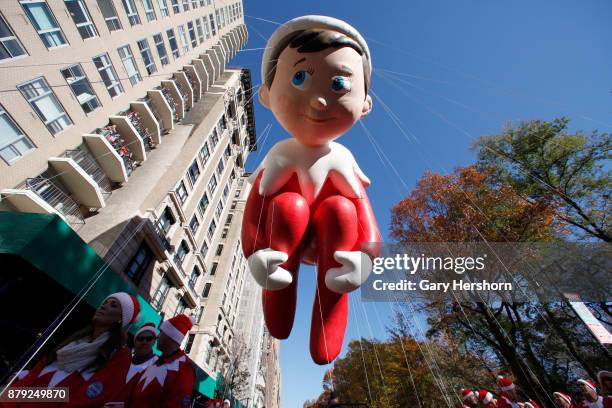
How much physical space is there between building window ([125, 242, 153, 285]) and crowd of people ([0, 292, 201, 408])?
381 inches

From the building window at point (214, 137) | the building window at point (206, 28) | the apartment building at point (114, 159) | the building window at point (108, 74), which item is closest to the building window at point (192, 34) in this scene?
the apartment building at point (114, 159)

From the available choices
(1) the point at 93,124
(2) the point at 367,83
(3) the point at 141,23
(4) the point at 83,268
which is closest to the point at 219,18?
(3) the point at 141,23

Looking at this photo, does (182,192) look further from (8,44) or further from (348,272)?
(348,272)

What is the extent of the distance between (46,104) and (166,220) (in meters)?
6.49

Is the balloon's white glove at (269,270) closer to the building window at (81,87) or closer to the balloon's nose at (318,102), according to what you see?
the balloon's nose at (318,102)

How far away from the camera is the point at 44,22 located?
8.02m

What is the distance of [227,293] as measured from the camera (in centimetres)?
2239

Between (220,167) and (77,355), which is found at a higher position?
(220,167)

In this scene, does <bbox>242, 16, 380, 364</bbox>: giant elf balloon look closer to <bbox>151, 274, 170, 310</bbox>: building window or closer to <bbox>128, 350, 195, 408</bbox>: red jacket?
<bbox>128, 350, 195, 408</bbox>: red jacket

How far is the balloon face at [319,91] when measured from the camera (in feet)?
8.14

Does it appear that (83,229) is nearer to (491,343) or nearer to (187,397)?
(187,397)

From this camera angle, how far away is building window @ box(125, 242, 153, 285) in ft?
34.5

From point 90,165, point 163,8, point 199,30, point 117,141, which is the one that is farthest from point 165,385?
point 199,30

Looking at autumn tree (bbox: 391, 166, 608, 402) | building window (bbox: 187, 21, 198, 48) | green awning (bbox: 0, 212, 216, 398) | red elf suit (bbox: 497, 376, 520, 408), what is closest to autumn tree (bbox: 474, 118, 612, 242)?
autumn tree (bbox: 391, 166, 608, 402)
